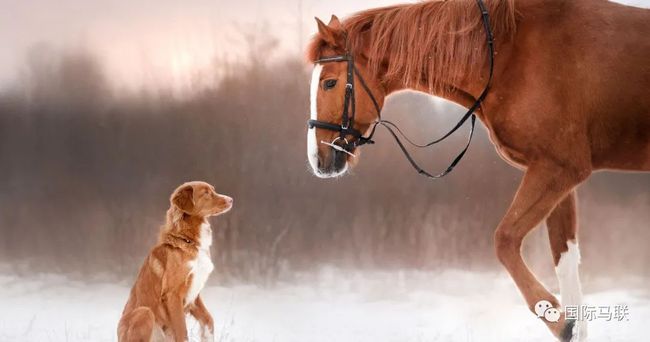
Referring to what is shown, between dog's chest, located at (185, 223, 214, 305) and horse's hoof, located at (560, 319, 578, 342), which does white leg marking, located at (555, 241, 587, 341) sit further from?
dog's chest, located at (185, 223, 214, 305)

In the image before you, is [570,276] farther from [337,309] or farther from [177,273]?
[177,273]

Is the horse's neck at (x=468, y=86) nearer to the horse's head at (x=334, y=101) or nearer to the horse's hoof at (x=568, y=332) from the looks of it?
the horse's head at (x=334, y=101)

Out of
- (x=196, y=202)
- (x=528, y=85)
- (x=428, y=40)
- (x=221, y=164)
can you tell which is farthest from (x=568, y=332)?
(x=221, y=164)

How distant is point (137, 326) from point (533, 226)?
1747 millimetres

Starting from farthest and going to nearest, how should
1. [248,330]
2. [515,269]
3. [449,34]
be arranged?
[248,330] < [449,34] < [515,269]

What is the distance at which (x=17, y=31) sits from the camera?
445 centimetres

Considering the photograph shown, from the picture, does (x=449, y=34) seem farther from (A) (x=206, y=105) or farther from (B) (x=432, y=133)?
(A) (x=206, y=105)

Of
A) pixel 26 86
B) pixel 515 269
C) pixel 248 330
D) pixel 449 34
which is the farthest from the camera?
pixel 26 86

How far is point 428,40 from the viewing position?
2.99 m

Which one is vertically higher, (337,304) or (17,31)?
(17,31)

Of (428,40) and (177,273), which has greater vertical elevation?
(428,40)

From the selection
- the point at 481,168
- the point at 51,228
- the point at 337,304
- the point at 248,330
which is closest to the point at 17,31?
the point at 51,228

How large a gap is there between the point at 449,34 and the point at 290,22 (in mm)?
1752

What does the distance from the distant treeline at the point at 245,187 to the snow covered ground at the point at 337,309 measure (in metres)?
0.12
